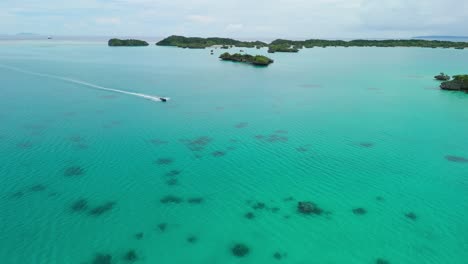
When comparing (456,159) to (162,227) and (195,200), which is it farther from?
(162,227)

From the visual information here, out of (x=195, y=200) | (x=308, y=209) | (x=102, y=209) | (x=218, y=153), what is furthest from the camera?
(x=218, y=153)

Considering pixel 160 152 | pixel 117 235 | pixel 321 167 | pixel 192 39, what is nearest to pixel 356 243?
pixel 321 167

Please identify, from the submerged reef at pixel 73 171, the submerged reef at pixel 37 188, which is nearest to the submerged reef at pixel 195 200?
the submerged reef at pixel 73 171

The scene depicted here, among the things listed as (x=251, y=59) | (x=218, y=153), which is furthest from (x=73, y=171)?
(x=251, y=59)

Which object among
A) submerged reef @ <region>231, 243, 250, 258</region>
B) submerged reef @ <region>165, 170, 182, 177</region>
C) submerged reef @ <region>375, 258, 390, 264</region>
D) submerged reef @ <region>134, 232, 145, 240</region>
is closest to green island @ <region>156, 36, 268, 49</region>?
submerged reef @ <region>165, 170, 182, 177</region>

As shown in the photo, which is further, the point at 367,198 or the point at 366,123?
the point at 366,123

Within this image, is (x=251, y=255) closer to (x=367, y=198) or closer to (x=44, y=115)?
(x=367, y=198)

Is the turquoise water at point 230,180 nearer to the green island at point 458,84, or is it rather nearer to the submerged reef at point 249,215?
the submerged reef at point 249,215

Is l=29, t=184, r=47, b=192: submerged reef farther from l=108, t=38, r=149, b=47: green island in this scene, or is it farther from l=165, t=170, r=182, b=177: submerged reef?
l=108, t=38, r=149, b=47: green island
